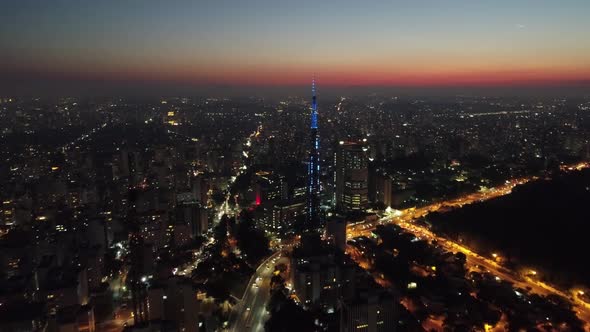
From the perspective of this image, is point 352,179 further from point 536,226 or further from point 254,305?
point 254,305

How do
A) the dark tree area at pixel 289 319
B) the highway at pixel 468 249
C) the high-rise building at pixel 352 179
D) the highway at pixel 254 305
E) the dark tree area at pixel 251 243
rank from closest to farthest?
the dark tree area at pixel 289 319 → the highway at pixel 254 305 → the highway at pixel 468 249 → the dark tree area at pixel 251 243 → the high-rise building at pixel 352 179

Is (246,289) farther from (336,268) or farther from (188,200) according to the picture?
(188,200)

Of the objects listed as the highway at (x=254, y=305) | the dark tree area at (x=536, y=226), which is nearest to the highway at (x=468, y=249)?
the dark tree area at (x=536, y=226)

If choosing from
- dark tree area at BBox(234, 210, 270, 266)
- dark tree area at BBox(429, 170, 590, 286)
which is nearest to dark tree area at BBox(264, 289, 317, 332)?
dark tree area at BBox(234, 210, 270, 266)

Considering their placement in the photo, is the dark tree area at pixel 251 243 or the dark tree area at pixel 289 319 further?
the dark tree area at pixel 251 243

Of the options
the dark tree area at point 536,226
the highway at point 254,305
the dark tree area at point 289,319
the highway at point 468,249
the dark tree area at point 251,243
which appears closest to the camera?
the dark tree area at point 289,319

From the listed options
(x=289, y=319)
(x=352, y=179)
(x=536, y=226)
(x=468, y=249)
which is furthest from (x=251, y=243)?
(x=536, y=226)

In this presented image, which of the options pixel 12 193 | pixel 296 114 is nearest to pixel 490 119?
pixel 296 114

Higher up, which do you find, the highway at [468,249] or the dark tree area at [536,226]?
the dark tree area at [536,226]

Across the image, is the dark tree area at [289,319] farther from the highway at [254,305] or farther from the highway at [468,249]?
the highway at [468,249]
